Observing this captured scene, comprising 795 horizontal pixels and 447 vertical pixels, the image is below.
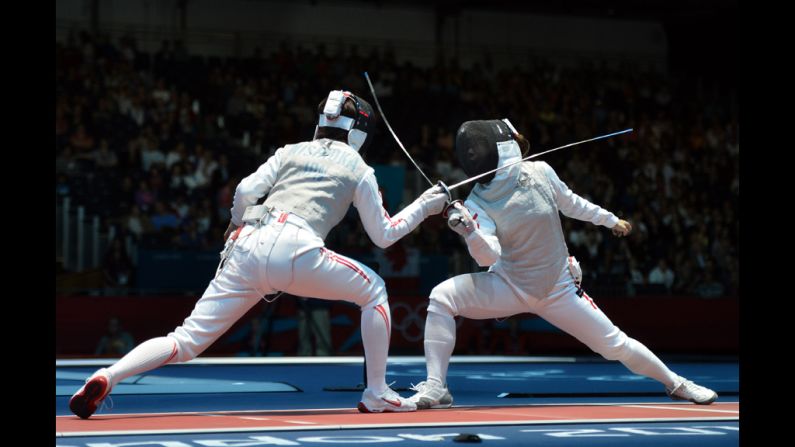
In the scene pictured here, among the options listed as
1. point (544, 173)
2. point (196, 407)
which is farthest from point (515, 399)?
point (196, 407)

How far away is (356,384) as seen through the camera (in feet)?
24.4

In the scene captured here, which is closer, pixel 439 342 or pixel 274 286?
pixel 274 286

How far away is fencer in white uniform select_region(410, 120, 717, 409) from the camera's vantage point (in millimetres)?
5859

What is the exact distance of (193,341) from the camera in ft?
17.1

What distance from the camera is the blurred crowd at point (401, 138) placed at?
13500 millimetres

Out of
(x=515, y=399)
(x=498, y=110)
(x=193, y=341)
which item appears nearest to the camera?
(x=193, y=341)

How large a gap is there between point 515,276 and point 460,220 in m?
0.57

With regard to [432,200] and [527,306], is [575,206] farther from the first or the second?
[432,200]

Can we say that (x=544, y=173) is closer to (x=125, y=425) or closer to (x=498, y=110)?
(x=125, y=425)

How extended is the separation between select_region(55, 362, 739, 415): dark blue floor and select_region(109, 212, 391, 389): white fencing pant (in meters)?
0.60

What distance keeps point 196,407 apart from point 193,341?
2.47 ft

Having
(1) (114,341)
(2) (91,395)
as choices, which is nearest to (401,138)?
(1) (114,341)

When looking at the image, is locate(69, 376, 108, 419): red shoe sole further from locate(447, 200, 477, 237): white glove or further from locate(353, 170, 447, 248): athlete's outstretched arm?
locate(447, 200, 477, 237): white glove

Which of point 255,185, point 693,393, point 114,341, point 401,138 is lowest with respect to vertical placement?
point 114,341
